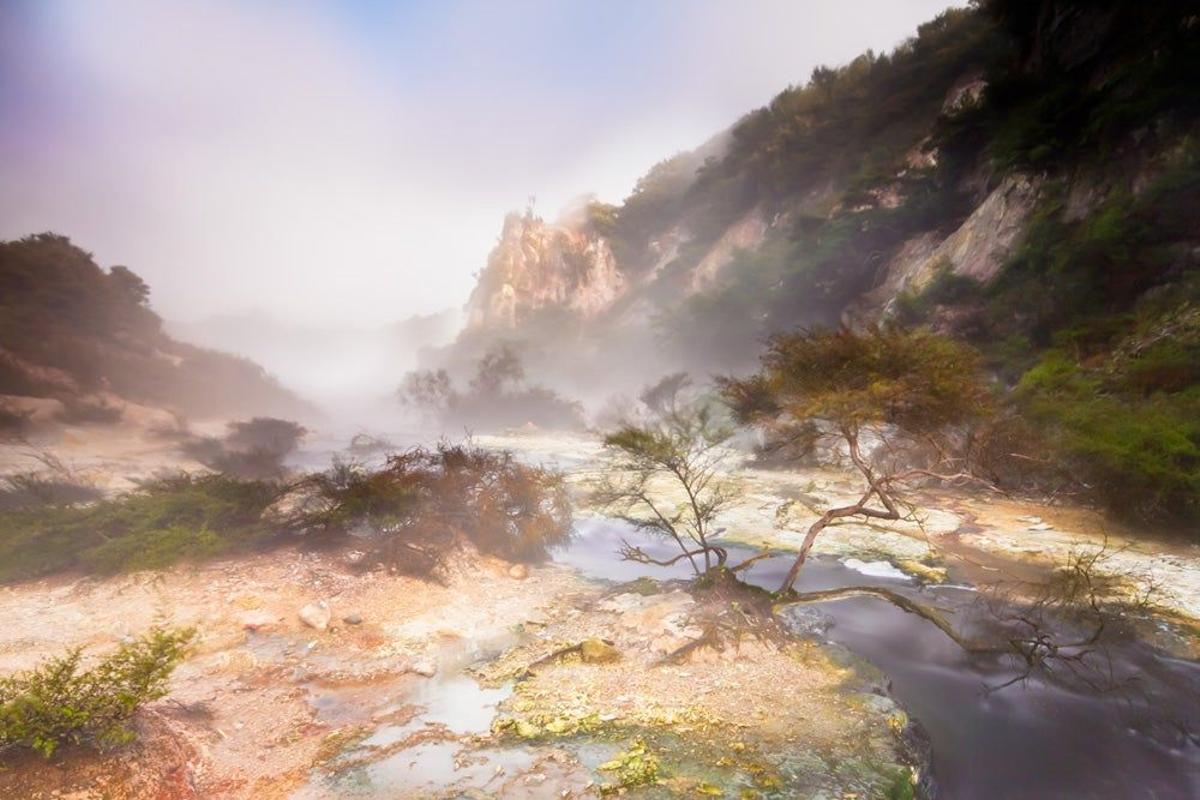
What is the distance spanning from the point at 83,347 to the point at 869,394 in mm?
42720

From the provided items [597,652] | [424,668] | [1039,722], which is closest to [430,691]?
[424,668]

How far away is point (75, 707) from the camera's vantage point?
514 centimetres

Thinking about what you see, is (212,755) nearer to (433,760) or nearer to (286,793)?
(286,793)

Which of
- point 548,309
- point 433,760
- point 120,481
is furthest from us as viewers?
point 548,309

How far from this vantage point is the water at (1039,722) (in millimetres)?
5855

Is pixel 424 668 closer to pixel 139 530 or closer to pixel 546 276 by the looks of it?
pixel 139 530

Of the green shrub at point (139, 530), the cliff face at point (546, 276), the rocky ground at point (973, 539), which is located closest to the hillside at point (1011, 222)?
the rocky ground at point (973, 539)

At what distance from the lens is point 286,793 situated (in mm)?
5520

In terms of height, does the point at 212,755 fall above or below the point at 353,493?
below

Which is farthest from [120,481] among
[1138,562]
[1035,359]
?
[1035,359]

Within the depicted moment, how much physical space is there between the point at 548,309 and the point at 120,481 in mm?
56261

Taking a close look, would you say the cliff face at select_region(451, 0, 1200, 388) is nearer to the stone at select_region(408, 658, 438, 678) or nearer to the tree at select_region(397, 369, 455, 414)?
the tree at select_region(397, 369, 455, 414)

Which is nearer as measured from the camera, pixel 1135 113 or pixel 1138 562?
pixel 1138 562

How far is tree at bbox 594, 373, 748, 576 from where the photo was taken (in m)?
10.6
